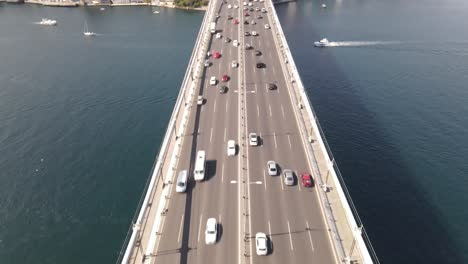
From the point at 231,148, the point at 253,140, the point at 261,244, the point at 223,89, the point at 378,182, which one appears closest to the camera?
the point at 261,244

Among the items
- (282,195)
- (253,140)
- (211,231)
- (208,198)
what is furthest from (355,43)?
(211,231)

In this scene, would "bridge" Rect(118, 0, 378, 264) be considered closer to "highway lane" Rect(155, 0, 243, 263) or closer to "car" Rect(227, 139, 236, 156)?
"highway lane" Rect(155, 0, 243, 263)

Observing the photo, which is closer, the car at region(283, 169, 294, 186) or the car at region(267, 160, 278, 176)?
the car at region(283, 169, 294, 186)

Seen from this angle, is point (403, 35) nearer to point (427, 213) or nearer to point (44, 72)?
point (427, 213)

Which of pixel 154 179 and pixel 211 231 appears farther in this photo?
pixel 154 179

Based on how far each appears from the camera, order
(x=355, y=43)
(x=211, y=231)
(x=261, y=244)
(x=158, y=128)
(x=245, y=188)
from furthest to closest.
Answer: (x=355, y=43)
(x=158, y=128)
(x=245, y=188)
(x=211, y=231)
(x=261, y=244)

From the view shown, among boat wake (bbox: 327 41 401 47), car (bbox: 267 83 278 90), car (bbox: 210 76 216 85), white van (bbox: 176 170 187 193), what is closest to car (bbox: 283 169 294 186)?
white van (bbox: 176 170 187 193)

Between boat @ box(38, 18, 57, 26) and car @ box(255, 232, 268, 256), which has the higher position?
A: boat @ box(38, 18, 57, 26)

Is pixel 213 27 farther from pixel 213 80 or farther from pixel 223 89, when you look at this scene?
pixel 223 89
